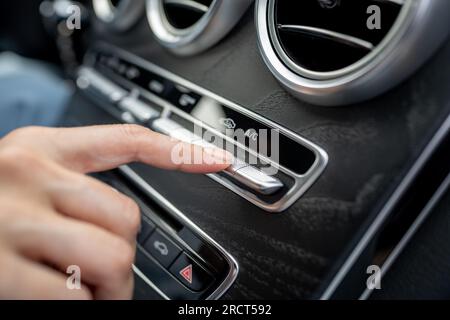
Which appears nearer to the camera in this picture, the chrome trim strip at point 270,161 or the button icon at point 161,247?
the chrome trim strip at point 270,161

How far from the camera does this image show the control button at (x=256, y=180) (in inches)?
23.3

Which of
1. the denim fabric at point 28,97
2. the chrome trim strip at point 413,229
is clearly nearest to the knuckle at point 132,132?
the chrome trim strip at point 413,229

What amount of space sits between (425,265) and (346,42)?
0.99 feet

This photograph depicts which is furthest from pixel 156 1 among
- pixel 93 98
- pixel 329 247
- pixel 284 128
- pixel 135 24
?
pixel 329 247

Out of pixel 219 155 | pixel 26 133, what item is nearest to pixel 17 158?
pixel 26 133

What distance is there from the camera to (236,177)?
2.03 ft

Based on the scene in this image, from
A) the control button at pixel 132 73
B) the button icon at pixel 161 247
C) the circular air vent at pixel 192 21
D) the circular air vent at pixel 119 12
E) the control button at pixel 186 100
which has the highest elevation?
the circular air vent at pixel 192 21

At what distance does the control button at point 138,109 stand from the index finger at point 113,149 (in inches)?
8.9

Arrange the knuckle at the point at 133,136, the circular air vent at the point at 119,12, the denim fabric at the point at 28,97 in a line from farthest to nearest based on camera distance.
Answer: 1. the denim fabric at the point at 28,97
2. the circular air vent at the point at 119,12
3. the knuckle at the point at 133,136

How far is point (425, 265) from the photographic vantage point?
0.61 metres

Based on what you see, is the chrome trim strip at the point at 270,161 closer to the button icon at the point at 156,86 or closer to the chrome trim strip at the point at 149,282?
the button icon at the point at 156,86

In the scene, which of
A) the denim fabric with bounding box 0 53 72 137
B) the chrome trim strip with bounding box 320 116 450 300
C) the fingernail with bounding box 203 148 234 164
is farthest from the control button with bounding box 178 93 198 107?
the denim fabric with bounding box 0 53 72 137

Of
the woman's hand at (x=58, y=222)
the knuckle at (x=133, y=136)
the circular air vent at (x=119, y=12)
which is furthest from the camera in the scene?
the circular air vent at (x=119, y=12)
